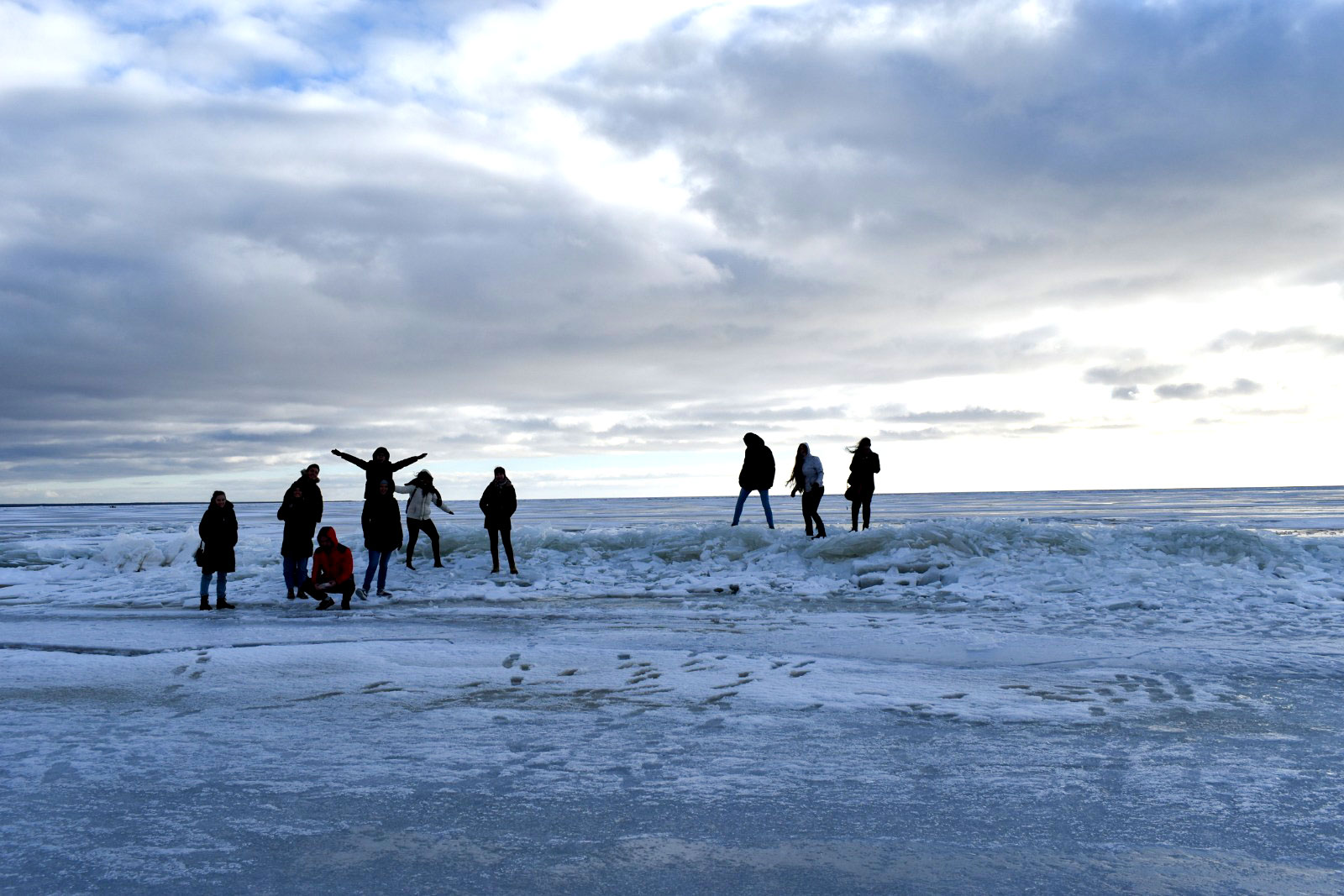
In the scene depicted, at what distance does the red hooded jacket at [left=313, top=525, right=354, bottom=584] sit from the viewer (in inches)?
526

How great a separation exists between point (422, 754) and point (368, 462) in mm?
9173

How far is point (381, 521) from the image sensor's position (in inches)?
548

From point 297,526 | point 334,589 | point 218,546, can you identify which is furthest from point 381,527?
point 218,546

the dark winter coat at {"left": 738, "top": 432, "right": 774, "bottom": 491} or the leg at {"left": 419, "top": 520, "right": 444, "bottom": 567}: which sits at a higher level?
the dark winter coat at {"left": 738, "top": 432, "right": 774, "bottom": 491}

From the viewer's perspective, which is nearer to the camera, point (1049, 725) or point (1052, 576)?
point (1049, 725)

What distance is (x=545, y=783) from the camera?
480cm

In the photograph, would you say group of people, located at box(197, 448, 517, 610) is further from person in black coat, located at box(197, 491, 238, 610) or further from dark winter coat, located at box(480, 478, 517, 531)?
dark winter coat, located at box(480, 478, 517, 531)

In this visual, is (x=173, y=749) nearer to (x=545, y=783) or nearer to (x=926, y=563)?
(x=545, y=783)

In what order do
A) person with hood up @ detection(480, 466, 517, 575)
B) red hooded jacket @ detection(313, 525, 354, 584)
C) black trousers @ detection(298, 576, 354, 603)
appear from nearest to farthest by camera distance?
black trousers @ detection(298, 576, 354, 603), red hooded jacket @ detection(313, 525, 354, 584), person with hood up @ detection(480, 466, 517, 575)

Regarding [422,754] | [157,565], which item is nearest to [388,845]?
[422,754]

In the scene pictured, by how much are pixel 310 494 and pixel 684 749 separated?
10.2 metres

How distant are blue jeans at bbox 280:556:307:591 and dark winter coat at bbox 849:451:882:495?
10919 millimetres

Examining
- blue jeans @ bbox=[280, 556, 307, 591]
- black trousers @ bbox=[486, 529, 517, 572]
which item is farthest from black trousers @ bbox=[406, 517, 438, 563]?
blue jeans @ bbox=[280, 556, 307, 591]

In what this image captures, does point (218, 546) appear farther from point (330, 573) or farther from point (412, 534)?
point (412, 534)
